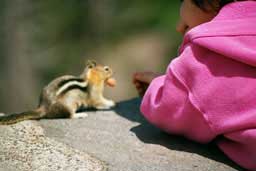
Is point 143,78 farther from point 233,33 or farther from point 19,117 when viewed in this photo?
point 233,33

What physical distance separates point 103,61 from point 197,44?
15.8 ft

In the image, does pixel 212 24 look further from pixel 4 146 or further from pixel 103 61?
pixel 103 61

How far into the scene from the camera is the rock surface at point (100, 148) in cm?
159

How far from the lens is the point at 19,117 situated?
6.43ft

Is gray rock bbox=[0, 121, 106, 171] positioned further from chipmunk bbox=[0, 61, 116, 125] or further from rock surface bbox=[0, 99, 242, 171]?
chipmunk bbox=[0, 61, 116, 125]

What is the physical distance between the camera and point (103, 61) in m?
6.51

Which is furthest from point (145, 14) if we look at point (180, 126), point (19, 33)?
point (180, 126)

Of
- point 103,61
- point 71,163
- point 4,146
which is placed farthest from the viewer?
point 103,61

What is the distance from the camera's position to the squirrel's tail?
1915 mm

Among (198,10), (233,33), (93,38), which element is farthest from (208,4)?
(93,38)

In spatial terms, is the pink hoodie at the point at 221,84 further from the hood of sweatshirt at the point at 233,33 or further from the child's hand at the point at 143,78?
the child's hand at the point at 143,78

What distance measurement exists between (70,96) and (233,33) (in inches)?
27.5

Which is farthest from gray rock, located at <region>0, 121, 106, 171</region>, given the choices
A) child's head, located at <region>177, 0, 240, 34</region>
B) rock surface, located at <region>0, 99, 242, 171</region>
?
child's head, located at <region>177, 0, 240, 34</region>

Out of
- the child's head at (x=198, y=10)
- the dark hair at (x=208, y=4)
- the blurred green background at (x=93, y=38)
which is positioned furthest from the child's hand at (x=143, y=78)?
the blurred green background at (x=93, y=38)
